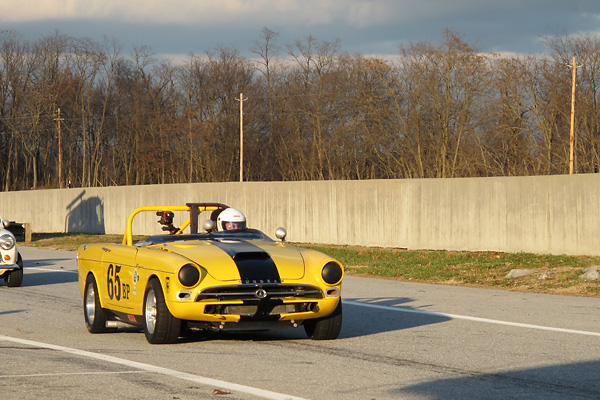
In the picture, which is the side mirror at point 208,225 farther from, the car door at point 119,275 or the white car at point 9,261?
the white car at point 9,261

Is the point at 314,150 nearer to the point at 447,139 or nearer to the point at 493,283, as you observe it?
the point at 447,139

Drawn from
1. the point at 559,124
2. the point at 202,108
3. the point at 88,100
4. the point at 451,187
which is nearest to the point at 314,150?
the point at 202,108

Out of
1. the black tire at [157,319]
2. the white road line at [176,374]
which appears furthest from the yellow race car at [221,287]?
the white road line at [176,374]

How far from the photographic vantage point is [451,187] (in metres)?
26.7

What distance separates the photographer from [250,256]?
352 inches

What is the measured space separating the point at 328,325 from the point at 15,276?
9.51 m

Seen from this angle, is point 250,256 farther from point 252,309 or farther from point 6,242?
point 6,242

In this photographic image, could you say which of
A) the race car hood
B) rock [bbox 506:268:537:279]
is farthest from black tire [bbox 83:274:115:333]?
rock [bbox 506:268:537:279]

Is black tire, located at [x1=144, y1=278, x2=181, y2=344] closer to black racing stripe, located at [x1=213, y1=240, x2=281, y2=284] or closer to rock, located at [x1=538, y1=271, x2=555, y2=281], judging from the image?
black racing stripe, located at [x1=213, y1=240, x2=281, y2=284]

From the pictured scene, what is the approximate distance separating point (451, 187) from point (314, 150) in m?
45.8

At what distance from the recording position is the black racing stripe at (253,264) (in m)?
8.65

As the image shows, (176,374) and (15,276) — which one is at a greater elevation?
(15,276)

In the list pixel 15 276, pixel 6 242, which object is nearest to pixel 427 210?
pixel 15 276

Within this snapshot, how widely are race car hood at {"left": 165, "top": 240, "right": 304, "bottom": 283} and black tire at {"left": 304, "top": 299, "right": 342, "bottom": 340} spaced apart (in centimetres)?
64
